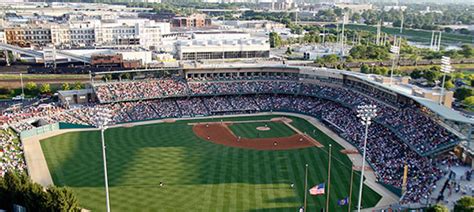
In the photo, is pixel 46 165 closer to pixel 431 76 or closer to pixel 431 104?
pixel 431 104

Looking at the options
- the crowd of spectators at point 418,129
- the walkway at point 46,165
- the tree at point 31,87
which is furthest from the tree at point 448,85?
the tree at point 31,87

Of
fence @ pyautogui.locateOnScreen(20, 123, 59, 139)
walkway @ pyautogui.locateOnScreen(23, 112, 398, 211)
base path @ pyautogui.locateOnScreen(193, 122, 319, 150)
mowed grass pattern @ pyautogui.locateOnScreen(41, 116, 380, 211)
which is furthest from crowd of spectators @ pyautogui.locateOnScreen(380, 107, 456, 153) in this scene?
fence @ pyautogui.locateOnScreen(20, 123, 59, 139)

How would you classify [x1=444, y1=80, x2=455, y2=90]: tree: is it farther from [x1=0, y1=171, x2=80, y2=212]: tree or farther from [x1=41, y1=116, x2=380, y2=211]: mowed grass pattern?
[x1=0, y1=171, x2=80, y2=212]: tree

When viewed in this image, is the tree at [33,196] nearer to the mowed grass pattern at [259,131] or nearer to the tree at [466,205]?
the tree at [466,205]

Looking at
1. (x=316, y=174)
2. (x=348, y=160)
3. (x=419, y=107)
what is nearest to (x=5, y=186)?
(x=316, y=174)

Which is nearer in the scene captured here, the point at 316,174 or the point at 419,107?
the point at 316,174

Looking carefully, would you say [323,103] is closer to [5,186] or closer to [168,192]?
[168,192]
